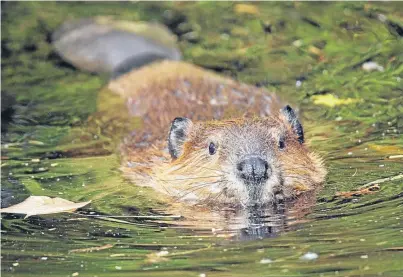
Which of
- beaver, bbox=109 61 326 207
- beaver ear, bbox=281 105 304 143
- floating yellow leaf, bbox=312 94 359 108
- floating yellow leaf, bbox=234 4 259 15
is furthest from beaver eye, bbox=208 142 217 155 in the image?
floating yellow leaf, bbox=234 4 259 15

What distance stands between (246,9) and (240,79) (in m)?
2.07

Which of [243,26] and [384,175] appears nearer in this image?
[384,175]

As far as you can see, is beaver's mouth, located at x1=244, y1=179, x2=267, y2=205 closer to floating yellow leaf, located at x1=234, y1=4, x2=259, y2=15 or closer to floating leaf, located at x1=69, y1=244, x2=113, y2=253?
floating leaf, located at x1=69, y1=244, x2=113, y2=253

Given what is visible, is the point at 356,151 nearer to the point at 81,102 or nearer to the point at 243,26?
the point at 81,102

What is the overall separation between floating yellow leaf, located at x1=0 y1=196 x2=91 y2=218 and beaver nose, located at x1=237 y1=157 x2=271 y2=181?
1.20 m

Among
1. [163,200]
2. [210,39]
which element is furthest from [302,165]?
[210,39]

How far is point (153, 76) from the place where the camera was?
29.5 ft

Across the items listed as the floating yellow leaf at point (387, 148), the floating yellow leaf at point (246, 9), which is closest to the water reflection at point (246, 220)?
the floating yellow leaf at point (387, 148)

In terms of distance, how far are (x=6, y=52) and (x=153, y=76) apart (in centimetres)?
229

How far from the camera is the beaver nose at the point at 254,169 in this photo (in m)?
5.91

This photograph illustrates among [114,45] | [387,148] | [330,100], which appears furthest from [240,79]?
[387,148]

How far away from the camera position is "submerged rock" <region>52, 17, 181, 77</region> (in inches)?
382

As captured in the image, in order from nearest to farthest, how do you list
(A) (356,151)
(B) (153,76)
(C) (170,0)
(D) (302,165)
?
1. (D) (302,165)
2. (A) (356,151)
3. (B) (153,76)
4. (C) (170,0)

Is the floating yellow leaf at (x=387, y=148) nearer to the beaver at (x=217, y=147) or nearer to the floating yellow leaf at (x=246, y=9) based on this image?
the beaver at (x=217, y=147)
